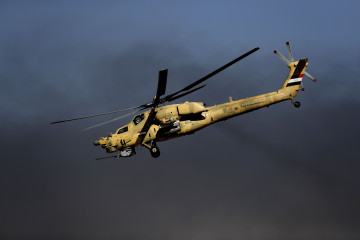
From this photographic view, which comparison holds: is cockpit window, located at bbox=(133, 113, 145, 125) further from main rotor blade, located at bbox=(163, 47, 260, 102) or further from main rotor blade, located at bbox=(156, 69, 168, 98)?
main rotor blade, located at bbox=(156, 69, 168, 98)

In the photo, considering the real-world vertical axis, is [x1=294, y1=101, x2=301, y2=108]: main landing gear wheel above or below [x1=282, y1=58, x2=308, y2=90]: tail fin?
below

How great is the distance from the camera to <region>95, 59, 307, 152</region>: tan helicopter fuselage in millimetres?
48750

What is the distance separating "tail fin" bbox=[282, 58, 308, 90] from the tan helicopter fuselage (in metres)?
1.14

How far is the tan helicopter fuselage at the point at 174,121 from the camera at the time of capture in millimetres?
48750

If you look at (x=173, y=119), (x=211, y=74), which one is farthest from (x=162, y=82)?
(x=173, y=119)

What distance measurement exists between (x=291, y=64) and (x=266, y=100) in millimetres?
7168

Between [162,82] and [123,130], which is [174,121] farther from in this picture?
[162,82]

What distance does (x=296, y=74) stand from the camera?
53438 millimetres

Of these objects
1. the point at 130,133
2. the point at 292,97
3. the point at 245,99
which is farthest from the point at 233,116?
the point at 130,133

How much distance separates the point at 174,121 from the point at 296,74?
15738 millimetres

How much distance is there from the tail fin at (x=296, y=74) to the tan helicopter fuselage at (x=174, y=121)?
114 cm

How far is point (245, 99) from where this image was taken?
50.4m

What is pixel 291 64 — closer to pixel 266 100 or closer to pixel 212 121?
pixel 266 100

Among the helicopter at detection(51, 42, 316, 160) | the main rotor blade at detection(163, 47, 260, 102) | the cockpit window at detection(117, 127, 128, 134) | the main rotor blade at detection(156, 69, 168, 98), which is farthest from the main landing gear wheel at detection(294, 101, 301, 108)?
the cockpit window at detection(117, 127, 128, 134)
